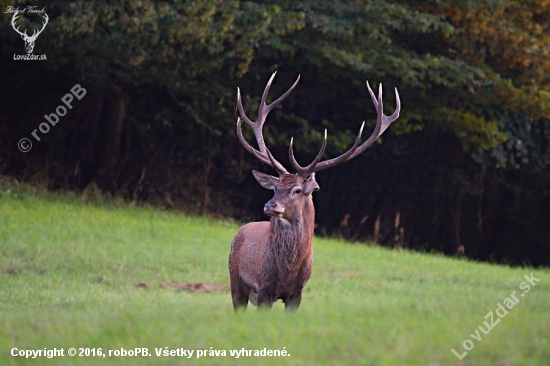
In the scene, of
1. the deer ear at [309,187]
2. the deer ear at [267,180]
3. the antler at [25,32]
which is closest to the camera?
the deer ear at [309,187]

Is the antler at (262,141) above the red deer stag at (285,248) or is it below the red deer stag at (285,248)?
above

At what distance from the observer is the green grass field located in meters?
5.27

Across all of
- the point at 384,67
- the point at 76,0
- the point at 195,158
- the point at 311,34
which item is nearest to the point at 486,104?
the point at 384,67

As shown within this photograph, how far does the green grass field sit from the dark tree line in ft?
7.95

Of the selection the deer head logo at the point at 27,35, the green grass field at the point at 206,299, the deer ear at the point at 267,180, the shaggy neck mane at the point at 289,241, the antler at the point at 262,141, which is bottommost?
the green grass field at the point at 206,299

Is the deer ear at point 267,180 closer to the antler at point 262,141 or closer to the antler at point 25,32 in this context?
the antler at point 262,141

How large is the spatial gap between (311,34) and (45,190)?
565cm

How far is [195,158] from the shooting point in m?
19.1

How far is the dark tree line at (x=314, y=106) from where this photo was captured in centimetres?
1495

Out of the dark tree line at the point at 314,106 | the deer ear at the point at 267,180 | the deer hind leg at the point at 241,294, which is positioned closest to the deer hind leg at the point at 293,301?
the deer hind leg at the point at 241,294

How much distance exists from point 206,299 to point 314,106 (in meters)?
9.94

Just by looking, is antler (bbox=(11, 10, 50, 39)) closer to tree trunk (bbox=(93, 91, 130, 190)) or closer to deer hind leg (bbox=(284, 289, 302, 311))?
tree trunk (bbox=(93, 91, 130, 190))

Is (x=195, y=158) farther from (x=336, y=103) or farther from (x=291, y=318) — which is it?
(x=291, y=318)

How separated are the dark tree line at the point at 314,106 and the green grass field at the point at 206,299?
7.95 feet
